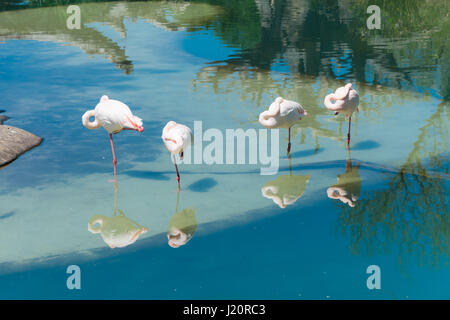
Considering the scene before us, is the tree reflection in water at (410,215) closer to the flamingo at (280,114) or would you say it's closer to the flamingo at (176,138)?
the flamingo at (280,114)

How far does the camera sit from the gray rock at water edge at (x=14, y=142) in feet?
25.3

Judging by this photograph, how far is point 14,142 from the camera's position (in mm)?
8008

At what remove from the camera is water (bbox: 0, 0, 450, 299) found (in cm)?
505

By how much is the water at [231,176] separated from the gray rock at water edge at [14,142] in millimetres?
141

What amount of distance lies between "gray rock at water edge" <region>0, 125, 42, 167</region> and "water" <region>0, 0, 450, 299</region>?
0.46ft

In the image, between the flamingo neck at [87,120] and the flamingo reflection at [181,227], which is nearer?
the flamingo reflection at [181,227]

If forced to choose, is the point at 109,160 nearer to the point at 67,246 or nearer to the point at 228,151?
the point at 228,151

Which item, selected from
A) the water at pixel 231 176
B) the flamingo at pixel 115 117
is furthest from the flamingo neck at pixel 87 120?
the water at pixel 231 176

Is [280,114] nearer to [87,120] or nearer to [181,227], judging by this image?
[181,227]

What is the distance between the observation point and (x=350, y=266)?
5.12 m

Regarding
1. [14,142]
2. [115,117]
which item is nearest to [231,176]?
[115,117]

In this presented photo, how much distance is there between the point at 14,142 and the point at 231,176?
10.5ft

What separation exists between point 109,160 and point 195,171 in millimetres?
1239

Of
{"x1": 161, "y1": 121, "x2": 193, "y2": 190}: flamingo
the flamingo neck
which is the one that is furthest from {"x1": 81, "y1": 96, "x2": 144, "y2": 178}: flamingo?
{"x1": 161, "y1": 121, "x2": 193, "y2": 190}: flamingo
